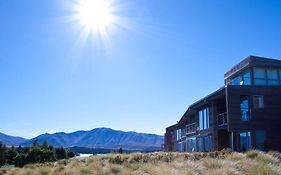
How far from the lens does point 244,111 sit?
29.0m

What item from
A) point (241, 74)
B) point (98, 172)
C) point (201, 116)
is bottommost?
point (98, 172)

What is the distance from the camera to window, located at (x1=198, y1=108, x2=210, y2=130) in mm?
34281

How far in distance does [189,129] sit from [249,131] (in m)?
13.2

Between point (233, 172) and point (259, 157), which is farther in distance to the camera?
point (259, 157)

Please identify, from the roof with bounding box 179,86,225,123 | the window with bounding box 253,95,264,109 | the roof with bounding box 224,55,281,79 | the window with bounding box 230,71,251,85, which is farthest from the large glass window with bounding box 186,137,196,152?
the window with bounding box 253,95,264,109

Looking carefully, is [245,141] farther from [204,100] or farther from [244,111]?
[204,100]

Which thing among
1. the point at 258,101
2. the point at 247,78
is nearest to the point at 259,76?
the point at 247,78

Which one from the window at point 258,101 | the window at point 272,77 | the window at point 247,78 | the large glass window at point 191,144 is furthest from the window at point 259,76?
the large glass window at point 191,144

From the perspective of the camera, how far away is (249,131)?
93.2 feet

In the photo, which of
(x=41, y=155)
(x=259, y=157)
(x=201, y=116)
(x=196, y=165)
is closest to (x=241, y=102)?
(x=201, y=116)

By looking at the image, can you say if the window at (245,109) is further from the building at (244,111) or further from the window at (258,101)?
the window at (258,101)

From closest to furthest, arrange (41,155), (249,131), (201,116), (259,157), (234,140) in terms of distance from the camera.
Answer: (259,157) → (249,131) → (234,140) → (201,116) → (41,155)

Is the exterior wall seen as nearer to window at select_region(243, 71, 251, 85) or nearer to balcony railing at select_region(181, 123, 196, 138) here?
window at select_region(243, 71, 251, 85)

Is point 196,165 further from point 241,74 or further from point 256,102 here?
point 241,74
